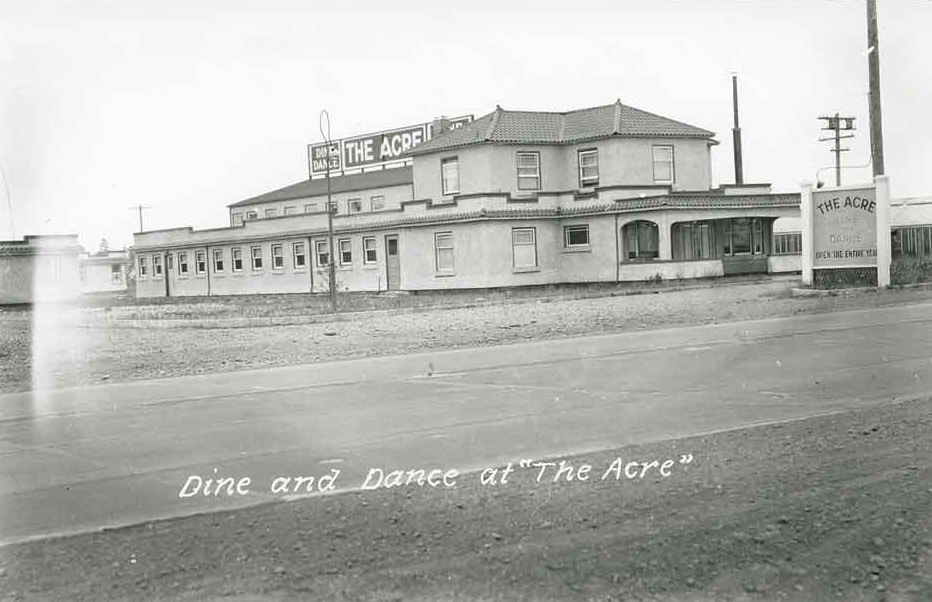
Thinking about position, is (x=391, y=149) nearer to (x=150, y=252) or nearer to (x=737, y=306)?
(x=150, y=252)

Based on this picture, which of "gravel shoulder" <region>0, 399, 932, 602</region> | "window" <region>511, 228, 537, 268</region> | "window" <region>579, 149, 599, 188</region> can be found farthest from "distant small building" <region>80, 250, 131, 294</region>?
"gravel shoulder" <region>0, 399, 932, 602</region>

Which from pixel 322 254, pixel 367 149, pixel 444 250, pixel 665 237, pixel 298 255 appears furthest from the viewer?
pixel 367 149

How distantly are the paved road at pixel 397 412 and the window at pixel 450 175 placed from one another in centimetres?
2812

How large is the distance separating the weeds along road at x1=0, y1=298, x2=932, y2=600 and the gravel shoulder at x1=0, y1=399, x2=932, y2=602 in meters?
0.02

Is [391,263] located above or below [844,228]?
A: below

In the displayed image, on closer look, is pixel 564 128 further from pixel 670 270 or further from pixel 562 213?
pixel 670 270

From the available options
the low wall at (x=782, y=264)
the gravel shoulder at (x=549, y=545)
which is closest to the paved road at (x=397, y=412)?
the gravel shoulder at (x=549, y=545)

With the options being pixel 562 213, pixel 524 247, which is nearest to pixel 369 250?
pixel 524 247

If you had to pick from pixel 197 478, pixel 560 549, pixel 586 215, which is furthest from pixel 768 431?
pixel 586 215

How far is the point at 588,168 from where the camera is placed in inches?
Answer: 1697

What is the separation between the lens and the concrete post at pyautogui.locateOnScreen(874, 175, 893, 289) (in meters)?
27.1

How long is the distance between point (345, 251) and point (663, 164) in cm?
1498

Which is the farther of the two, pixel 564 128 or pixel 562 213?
pixel 564 128

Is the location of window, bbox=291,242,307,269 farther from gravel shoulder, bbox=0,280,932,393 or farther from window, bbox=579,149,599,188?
gravel shoulder, bbox=0,280,932,393
